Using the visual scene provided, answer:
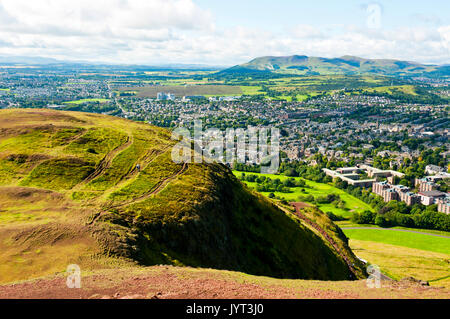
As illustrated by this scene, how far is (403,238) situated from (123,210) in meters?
69.2

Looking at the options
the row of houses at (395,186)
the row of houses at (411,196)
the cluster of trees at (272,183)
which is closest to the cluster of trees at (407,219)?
the row of houses at (411,196)

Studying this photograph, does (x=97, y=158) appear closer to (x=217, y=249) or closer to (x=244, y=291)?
(x=217, y=249)

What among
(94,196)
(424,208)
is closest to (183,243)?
(94,196)

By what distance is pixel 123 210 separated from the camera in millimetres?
28016

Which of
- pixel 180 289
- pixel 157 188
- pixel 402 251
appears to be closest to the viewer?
pixel 180 289

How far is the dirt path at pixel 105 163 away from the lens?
32138mm

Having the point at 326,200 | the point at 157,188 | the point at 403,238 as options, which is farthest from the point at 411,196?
the point at 157,188

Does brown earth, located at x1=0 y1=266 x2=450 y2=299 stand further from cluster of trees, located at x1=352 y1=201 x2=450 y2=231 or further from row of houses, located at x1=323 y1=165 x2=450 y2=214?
row of houses, located at x1=323 y1=165 x2=450 y2=214

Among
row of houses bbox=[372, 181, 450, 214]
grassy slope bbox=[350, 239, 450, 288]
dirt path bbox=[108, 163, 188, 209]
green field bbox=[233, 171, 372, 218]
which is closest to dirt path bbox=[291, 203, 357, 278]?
grassy slope bbox=[350, 239, 450, 288]

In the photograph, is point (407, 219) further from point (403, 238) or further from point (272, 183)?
point (272, 183)

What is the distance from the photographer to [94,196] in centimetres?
2953

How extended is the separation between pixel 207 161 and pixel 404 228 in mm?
61696

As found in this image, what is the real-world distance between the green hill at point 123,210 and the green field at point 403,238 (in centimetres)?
3052

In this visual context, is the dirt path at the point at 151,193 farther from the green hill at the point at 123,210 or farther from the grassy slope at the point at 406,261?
the grassy slope at the point at 406,261
